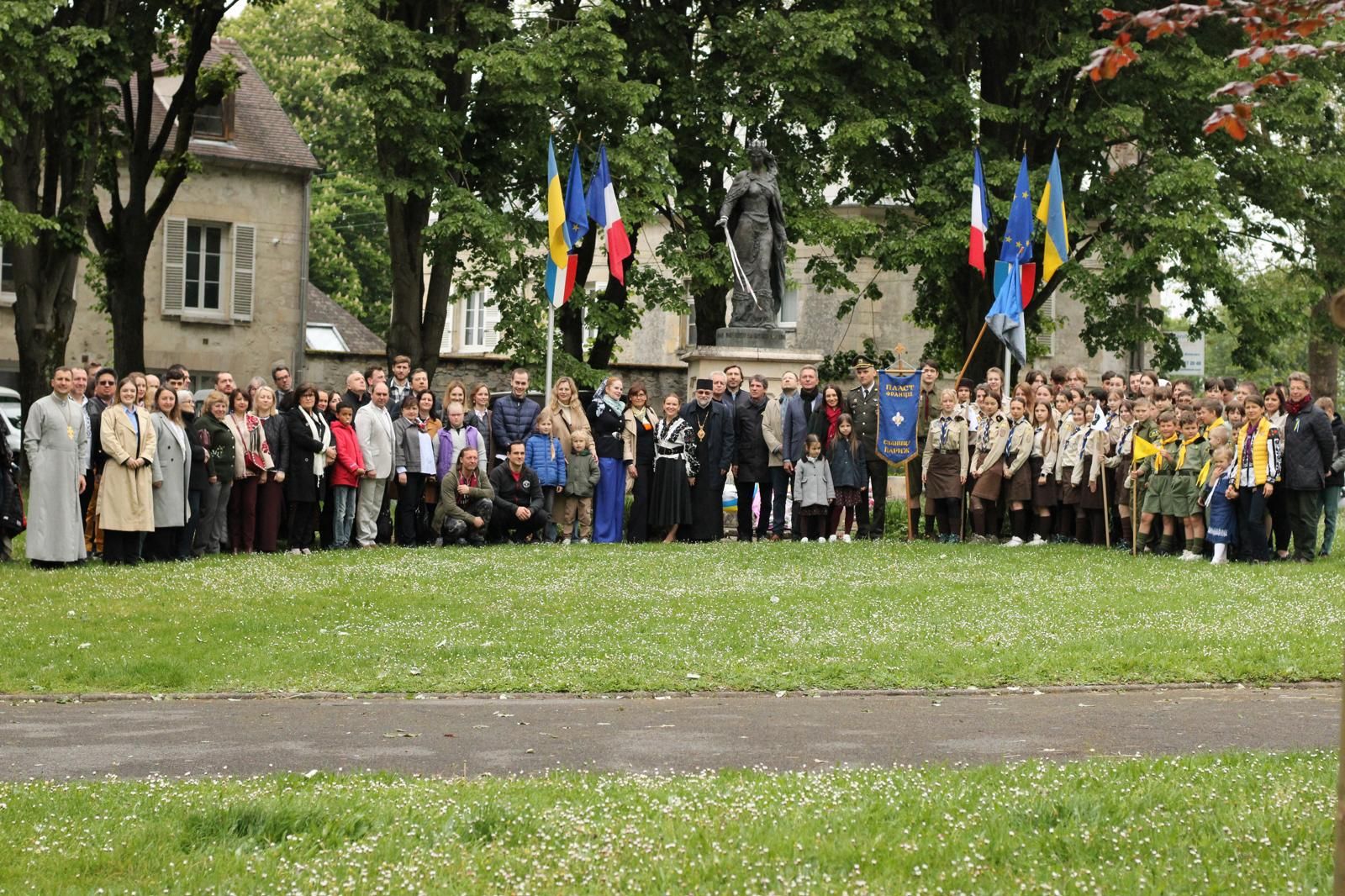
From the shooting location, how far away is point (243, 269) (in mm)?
42812

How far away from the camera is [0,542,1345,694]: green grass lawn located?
1202 cm

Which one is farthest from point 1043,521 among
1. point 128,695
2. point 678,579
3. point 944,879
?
point 944,879

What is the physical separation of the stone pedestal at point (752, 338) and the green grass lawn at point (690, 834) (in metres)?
17.0

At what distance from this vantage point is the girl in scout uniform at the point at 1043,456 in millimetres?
21000

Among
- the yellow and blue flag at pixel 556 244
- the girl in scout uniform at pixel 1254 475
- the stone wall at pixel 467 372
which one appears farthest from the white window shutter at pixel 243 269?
the girl in scout uniform at pixel 1254 475

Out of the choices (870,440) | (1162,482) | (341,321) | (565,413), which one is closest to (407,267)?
(565,413)

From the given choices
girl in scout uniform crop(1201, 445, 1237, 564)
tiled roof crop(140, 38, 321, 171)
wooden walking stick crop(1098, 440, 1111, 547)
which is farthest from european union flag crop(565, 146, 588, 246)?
tiled roof crop(140, 38, 321, 171)

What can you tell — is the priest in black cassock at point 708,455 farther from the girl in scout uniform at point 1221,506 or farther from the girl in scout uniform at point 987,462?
the girl in scout uniform at point 1221,506

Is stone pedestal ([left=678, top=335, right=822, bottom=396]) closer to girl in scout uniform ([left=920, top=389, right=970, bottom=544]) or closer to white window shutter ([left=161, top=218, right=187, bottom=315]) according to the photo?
girl in scout uniform ([left=920, top=389, right=970, bottom=544])

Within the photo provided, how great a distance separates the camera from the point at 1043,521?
2142cm

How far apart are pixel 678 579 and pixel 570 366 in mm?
11751

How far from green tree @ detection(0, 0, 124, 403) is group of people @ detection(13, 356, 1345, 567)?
6408mm

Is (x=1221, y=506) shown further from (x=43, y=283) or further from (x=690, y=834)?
(x=43, y=283)

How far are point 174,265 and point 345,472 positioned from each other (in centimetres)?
2425
